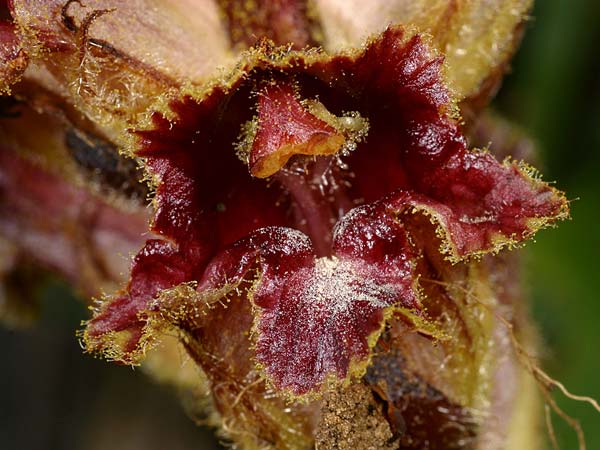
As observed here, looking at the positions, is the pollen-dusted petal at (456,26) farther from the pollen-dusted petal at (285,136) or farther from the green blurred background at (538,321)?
the green blurred background at (538,321)

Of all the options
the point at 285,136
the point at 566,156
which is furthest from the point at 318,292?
the point at 566,156

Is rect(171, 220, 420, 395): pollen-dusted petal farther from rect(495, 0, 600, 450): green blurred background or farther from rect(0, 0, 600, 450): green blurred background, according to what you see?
rect(495, 0, 600, 450): green blurred background

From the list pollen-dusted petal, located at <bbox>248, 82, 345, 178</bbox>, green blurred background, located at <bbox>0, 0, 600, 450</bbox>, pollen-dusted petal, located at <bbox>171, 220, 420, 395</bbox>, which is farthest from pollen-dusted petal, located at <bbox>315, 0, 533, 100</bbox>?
green blurred background, located at <bbox>0, 0, 600, 450</bbox>

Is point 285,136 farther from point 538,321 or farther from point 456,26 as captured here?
point 538,321

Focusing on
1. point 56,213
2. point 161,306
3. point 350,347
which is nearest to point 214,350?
point 161,306

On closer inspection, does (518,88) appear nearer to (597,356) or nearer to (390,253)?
(597,356)

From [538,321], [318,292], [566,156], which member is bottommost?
[318,292]
